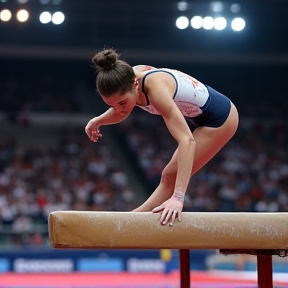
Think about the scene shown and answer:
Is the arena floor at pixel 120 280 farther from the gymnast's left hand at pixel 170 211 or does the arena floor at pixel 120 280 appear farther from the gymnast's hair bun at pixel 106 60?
the gymnast's hair bun at pixel 106 60

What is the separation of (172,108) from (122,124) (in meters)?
14.4

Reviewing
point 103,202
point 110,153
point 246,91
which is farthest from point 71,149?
point 246,91

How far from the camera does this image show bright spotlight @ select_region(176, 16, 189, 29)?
52.0 feet

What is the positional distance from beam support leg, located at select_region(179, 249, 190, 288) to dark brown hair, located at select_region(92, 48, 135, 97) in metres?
1.28

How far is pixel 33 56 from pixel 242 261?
30.9 feet

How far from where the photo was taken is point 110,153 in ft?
57.6

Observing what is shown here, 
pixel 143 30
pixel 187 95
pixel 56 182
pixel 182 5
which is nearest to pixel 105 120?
pixel 187 95

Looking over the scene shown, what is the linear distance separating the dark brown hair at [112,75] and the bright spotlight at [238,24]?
40.8 ft

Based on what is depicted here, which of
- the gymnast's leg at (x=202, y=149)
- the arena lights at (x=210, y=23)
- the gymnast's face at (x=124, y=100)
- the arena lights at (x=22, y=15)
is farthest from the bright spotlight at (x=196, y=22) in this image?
the gymnast's face at (x=124, y=100)

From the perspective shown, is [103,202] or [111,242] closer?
[111,242]

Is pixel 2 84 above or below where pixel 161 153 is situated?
above

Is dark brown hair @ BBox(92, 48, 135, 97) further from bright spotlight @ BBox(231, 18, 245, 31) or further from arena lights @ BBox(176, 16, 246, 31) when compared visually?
bright spotlight @ BBox(231, 18, 245, 31)

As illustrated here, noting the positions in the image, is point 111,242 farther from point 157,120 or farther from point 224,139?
point 157,120

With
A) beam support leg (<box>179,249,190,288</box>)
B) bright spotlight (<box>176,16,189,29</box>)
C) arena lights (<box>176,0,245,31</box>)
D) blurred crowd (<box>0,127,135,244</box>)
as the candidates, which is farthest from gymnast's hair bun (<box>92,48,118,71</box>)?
bright spotlight (<box>176,16,189,29</box>)
